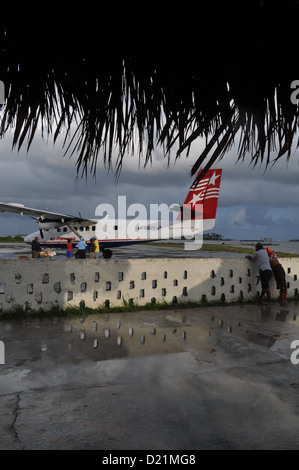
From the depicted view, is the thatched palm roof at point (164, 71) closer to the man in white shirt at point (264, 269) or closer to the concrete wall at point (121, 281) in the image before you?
the concrete wall at point (121, 281)

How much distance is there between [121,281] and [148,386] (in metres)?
4.57

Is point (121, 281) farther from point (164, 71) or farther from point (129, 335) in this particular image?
point (164, 71)

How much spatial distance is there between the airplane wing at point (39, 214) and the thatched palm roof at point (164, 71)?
2119cm

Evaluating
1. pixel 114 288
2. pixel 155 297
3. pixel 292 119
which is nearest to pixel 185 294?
pixel 155 297

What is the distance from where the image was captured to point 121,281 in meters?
8.33

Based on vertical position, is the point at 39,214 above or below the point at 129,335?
above

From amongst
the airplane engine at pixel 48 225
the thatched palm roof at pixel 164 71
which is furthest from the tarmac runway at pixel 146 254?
the thatched palm roof at pixel 164 71

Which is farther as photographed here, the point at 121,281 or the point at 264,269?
the point at 264,269

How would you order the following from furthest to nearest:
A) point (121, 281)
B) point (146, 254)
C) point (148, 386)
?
point (146, 254), point (121, 281), point (148, 386)

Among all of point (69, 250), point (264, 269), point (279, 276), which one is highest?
point (69, 250)

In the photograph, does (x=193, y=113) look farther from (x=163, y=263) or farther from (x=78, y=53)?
(x=163, y=263)

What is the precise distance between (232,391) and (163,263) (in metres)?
5.09

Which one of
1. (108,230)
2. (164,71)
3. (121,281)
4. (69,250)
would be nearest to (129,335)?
(121,281)

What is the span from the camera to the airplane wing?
22.4 metres
